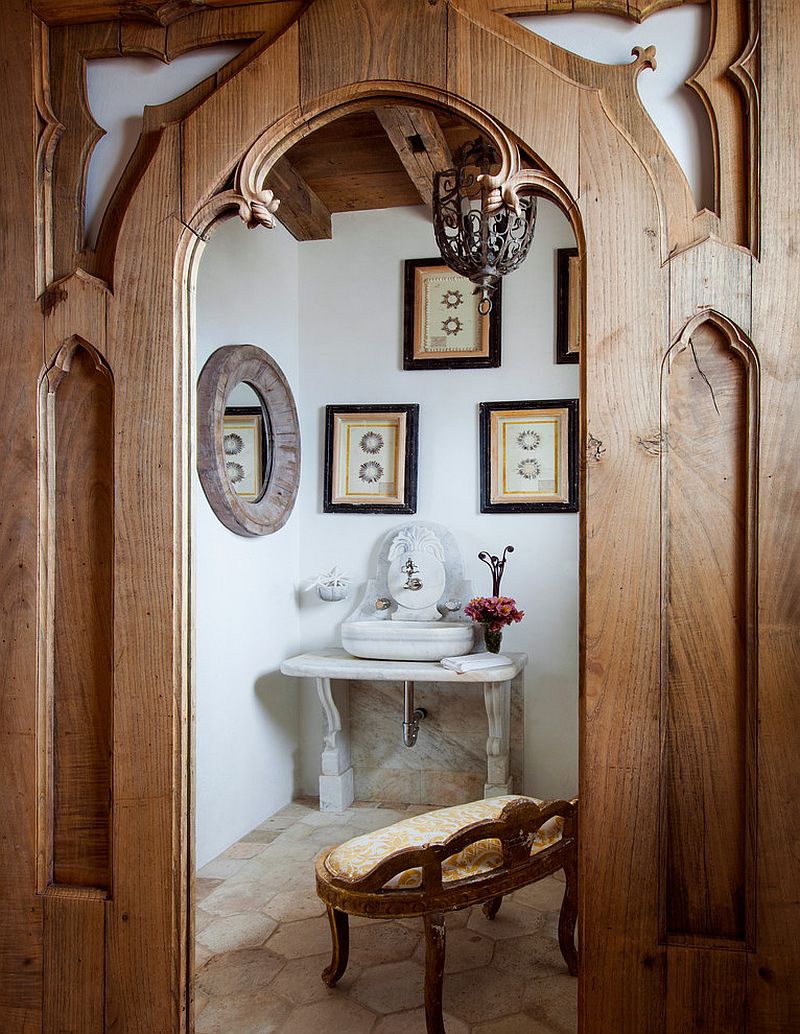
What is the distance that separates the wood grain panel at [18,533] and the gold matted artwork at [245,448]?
185 cm

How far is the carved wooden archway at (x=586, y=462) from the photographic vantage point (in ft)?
5.41

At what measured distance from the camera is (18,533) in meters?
1.96

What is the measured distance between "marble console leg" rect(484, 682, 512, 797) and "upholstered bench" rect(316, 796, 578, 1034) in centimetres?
→ 112

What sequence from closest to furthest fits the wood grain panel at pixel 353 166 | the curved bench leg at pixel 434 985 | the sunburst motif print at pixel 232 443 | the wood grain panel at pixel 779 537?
the wood grain panel at pixel 779 537, the curved bench leg at pixel 434 985, the wood grain panel at pixel 353 166, the sunburst motif print at pixel 232 443

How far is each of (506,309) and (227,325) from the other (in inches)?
54.9

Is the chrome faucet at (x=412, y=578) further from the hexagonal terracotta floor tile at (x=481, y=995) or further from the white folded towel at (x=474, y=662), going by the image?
the hexagonal terracotta floor tile at (x=481, y=995)

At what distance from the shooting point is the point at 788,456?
1640 millimetres

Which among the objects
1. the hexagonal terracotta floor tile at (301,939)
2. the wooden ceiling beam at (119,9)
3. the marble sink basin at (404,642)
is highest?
the wooden ceiling beam at (119,9)

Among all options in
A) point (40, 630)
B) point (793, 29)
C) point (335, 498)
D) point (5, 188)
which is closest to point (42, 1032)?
point (40, 630)

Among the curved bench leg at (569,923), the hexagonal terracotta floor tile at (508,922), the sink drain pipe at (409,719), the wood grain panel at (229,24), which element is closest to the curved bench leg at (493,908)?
the hexagonal terracotta floor tile at (508,922)

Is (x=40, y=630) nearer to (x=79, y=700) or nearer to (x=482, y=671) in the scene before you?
(x=79, y=700)

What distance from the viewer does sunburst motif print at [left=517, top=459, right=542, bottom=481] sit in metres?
4.25

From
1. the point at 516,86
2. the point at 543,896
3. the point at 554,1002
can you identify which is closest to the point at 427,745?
the point at 543,896

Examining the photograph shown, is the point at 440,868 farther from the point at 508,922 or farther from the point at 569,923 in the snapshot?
the point at 508,922
